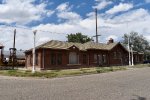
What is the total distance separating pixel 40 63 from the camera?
125 ft

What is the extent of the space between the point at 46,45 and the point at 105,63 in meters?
15.3

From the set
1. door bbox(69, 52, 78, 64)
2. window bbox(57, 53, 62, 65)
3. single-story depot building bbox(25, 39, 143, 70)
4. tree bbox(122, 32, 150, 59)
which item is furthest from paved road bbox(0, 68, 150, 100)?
tree bbox(122, 32, 150, 59)

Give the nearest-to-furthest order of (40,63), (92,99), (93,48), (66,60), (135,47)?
(92,99) → (40,63) → (66,60) → (93,48) → (135,47)

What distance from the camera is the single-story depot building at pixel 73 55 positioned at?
38.8m

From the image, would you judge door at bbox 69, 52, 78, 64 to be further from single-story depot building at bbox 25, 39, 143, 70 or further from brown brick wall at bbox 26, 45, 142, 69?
brown brick wall at bbox 26, 45, 142, 69

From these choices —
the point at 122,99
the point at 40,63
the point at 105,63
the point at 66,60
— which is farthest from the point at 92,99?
the point at 105,63

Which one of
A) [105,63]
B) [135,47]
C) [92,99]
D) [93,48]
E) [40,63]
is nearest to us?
[92,99]

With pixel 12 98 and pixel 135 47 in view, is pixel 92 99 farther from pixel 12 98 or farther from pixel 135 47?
pixel 135 47

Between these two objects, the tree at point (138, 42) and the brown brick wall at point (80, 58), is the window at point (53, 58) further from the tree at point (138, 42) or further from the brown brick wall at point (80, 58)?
the tree at point (138, 42)

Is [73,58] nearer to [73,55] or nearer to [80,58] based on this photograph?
[73,55]

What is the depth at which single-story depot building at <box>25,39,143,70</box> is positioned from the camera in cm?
3881

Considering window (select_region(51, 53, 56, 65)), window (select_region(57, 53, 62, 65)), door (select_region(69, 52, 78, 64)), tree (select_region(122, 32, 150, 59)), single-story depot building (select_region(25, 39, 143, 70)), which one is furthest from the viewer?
tree (select_region(122, 32, 150, 59))

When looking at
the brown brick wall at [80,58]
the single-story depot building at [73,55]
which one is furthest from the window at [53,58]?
the brown brick wall at [80,58]

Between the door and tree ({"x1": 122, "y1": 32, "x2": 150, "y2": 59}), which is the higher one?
tree ({"x1": 122, "y1": 32, "x2": 150, "y2": 59})
